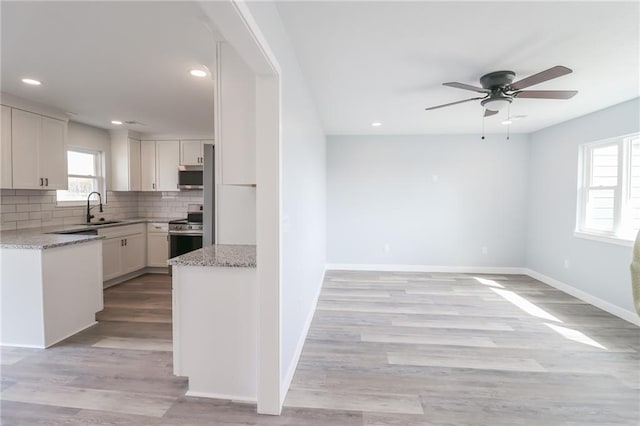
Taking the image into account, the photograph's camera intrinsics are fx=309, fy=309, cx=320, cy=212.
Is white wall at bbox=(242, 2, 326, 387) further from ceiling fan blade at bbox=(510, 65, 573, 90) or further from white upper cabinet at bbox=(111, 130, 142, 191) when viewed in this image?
white upper cabinet at bbox=(111, 130, 142, 191)

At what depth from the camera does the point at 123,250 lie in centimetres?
468

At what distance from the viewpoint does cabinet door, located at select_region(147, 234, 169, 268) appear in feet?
16.9

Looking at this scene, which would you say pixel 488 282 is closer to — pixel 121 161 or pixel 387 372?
pixel 387 372

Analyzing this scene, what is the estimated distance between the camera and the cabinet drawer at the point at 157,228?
5164 mm

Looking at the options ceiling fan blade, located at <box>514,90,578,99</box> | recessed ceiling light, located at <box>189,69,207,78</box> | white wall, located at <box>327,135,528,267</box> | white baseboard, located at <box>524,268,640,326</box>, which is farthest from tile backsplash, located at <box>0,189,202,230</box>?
white baseboard, located at <box>524,268,640,326</box>

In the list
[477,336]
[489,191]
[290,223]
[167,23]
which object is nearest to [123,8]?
[167,23]

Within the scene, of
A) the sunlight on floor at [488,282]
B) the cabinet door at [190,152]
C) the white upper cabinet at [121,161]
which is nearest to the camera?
the sunlight on floor at [488,282]

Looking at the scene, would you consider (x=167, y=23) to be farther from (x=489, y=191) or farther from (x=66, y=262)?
(x=489, y=191)

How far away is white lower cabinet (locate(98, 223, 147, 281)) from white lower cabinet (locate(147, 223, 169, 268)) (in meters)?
0.08

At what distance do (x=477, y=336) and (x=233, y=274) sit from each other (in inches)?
95.9

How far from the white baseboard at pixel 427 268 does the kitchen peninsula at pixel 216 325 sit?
371 centimetres

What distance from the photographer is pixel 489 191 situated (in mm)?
5363

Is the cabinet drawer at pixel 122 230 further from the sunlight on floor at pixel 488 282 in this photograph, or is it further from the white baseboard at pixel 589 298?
the white baseboard at pixel 589 298

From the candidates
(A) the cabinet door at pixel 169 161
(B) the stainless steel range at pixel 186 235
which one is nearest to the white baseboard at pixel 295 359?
A: (B) the stainless steel range at pixel 186 235
